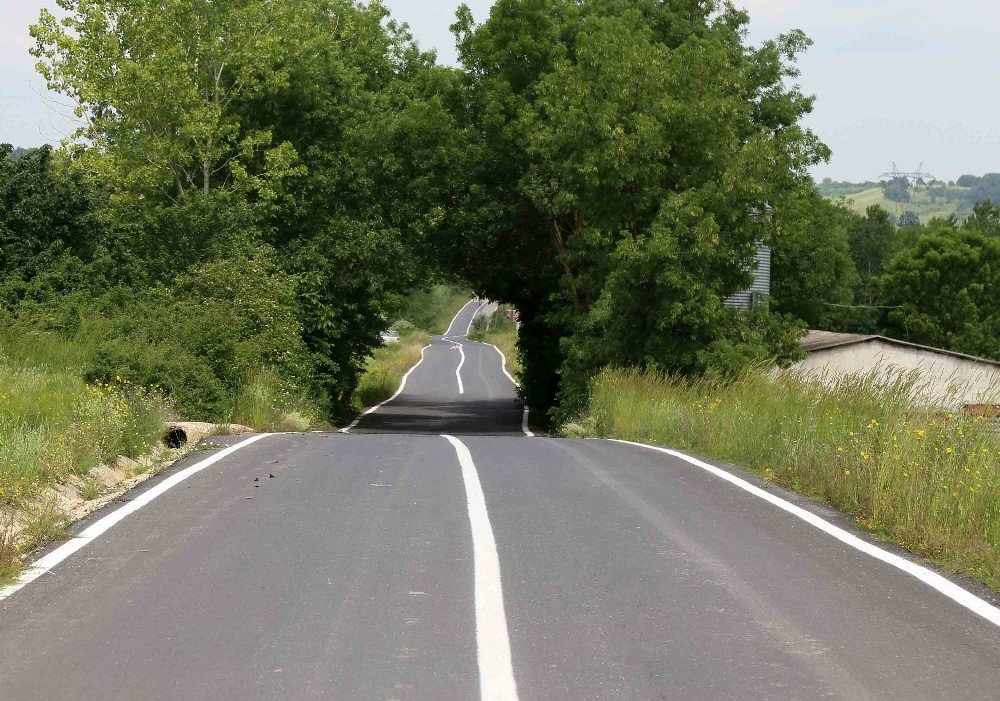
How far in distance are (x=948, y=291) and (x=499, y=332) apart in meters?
59.2

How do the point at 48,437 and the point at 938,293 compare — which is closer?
the point at 48,437

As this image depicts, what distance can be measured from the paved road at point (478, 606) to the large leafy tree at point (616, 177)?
52.8 ft

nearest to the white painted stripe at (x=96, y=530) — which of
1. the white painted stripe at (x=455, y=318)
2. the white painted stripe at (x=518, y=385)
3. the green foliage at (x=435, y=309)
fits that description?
the white painted stripe at (x=518, y=385)

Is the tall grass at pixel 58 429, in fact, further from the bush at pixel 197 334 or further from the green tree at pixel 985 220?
the green tree at pixel 985 220

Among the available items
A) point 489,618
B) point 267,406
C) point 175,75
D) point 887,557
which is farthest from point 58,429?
point 175,75

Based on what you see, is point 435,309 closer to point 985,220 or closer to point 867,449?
point 985,220

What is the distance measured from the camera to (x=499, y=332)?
12644 centimetres

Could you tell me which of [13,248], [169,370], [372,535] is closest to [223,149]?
[13,248]

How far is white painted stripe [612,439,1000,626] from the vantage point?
261 inches

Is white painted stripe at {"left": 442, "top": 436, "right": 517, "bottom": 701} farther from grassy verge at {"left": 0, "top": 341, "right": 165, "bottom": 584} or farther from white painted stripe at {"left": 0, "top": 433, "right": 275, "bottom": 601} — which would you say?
grassy verge at {"left": 0, "top": 341, "right": 165, "bottom": 584}

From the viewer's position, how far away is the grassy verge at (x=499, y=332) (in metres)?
103

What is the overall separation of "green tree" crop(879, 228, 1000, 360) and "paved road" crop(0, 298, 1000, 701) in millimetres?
68298

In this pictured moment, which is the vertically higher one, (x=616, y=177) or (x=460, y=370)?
(x=616, y=177)

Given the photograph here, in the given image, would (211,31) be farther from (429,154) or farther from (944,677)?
(944,677)
